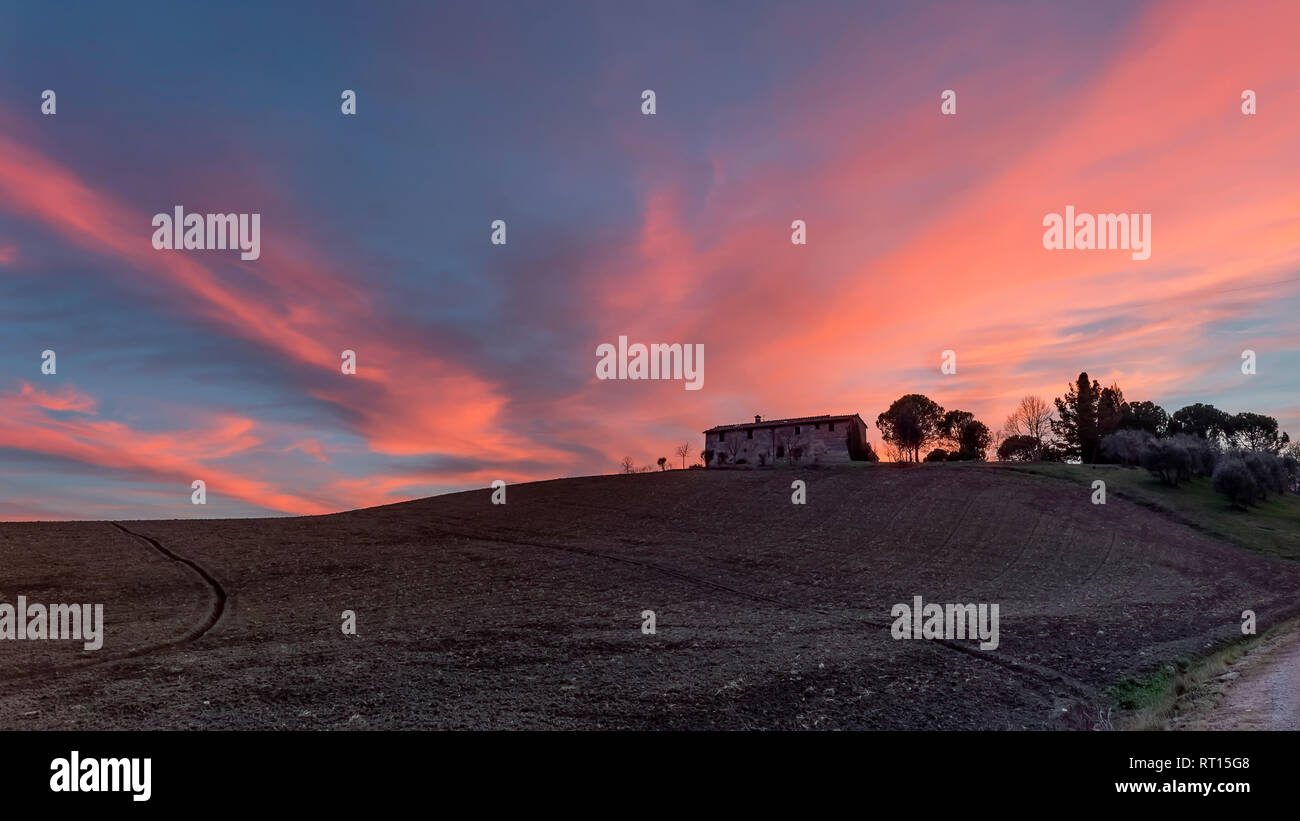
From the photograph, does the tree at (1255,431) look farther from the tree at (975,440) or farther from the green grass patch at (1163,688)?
the green grass patch at (1163,688)

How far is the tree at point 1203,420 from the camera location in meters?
128

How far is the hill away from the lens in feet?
52.5

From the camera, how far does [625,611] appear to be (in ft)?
91.7

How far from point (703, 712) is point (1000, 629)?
15.8 meters

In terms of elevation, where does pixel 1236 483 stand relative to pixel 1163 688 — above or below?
above

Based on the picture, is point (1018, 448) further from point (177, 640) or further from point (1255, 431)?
point (177, 640)

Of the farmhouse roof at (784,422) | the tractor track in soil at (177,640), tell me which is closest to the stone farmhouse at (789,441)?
the farmhouse roof at (784,422)

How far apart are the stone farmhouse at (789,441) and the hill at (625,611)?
39736 millimetres

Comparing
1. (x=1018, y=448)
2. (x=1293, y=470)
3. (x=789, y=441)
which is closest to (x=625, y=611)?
(x=789, y=441)

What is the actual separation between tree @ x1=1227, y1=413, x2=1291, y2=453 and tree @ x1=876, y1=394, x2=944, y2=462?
61.9 m

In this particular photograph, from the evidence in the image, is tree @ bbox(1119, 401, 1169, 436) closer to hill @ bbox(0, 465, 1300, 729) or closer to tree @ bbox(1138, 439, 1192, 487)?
tree @ bbox(1138, 439, 1192, 487)

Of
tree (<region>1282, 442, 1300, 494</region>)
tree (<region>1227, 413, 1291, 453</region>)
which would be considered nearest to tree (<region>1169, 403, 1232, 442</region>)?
tree (<region>1227, 413, 1291, 453</region>)

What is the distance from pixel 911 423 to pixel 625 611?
9264cm
